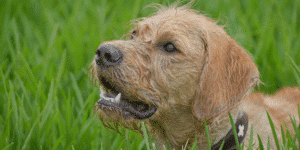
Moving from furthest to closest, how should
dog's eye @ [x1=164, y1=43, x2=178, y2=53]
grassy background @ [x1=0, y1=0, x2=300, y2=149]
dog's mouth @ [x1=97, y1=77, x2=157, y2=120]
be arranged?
grassy background @ [x1=0, y1=0, x2=300, y2=149]
dog's eye @ [x1=164, y1=43, x2=178, y2=53]
dog's mouth @ [x1=97, y1=77, x2=157, y2=120]

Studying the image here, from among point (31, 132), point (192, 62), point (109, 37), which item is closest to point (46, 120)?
point (31, 132)

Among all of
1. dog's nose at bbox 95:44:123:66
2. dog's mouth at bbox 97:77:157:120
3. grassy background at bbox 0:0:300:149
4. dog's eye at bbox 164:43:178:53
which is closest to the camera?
dog's nose at bbox 95:44:123:66

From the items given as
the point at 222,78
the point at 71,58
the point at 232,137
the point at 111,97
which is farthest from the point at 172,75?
the point at 71,58

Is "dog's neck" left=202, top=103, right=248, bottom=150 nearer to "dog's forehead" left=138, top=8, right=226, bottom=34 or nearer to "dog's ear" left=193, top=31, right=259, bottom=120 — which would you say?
"dog's ear" left=193, top=31, right=259, bottom=120

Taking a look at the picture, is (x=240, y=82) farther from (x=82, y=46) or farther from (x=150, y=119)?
(x=82, y=46)

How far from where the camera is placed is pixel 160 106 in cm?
272

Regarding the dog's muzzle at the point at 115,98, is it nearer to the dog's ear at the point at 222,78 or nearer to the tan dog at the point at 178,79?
the tan dog at the point at 178,79

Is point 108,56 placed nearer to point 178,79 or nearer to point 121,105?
point 121,105

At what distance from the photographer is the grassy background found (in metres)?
3.12

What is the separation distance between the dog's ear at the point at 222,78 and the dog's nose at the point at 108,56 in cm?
73

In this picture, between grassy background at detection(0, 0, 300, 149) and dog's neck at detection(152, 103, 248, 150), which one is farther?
grassy background at detection(0, 0, 300, 149)

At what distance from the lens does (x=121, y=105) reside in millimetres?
2691

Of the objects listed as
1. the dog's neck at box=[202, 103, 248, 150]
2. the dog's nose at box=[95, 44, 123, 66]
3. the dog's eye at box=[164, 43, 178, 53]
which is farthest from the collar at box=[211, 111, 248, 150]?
the dog's nose at box=[95, 44, 123, 66]

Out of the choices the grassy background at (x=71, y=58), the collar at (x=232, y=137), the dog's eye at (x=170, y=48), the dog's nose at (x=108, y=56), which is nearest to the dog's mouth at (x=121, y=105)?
the dog's nose at (x=108, y=56)
